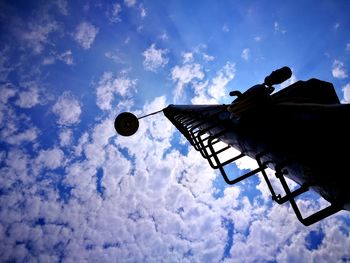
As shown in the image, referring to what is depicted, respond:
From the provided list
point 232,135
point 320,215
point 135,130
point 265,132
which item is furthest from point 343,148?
point 135,130

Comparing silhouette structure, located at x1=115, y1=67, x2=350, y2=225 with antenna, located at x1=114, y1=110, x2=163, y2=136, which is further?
antenna, located at x1=114, y1=110, x2=163, y2=136

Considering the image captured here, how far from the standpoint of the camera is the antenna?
573cm

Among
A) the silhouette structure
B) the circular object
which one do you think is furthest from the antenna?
the silhouette structure

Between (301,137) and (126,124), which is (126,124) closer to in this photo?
(126,124)

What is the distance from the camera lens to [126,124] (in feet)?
19.1

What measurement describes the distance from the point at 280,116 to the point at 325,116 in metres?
0.56

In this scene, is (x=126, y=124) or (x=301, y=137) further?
(x=126, y=124)

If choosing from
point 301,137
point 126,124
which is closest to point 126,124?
point 126,124

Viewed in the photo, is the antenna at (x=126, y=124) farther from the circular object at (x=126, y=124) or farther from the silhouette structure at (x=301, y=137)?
the silhouette structure at (x=301, y=137)

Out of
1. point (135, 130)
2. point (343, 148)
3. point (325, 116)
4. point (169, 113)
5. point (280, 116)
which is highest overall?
point (169, 113)

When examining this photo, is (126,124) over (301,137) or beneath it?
over

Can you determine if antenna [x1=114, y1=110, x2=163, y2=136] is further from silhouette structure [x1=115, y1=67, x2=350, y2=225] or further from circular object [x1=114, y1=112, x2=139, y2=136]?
silhouette structure [x1=115, y1=67, x2=350, y2=225]

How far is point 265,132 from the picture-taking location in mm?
2916

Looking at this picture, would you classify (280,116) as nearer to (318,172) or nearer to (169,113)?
(318,172)
